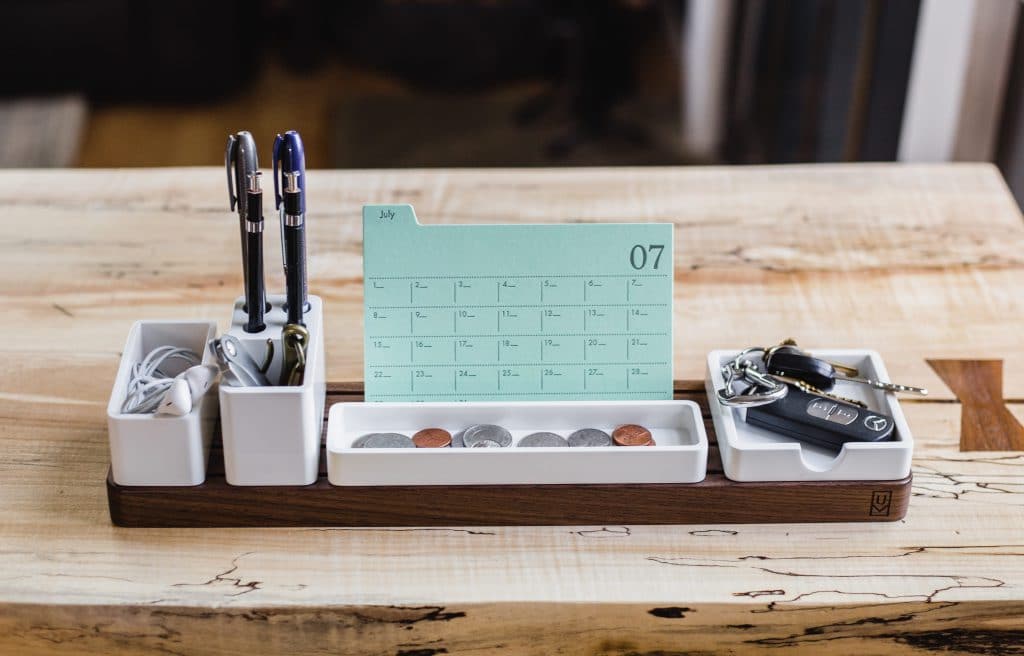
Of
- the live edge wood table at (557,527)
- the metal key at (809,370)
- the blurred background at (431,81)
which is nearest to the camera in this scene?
the live edge wood table at (557,527)

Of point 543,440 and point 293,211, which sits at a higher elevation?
point 293,211

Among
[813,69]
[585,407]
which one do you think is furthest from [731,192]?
[813,69]

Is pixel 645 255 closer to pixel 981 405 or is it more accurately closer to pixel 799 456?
pixel 799 456

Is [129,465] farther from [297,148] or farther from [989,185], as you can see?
[989,185]

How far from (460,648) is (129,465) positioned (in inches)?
12.7

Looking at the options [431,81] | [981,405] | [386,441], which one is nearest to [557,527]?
[386,441]

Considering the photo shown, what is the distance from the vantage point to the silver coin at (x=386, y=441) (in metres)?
1.07

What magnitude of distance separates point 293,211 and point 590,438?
0.33 m

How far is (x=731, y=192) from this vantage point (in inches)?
64.9

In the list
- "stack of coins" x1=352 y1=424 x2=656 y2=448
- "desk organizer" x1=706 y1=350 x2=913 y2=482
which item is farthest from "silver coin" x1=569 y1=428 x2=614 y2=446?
"desk organizer" x1=706 y1=350 x2=913 y2=482

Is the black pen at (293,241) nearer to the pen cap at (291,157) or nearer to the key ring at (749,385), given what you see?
the pen cap at (291,157)

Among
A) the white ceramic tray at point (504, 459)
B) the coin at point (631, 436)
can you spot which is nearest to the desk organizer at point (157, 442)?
the white ceramic tray at point (504, 459)

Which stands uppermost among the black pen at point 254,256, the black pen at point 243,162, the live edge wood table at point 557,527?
the black pen at point 243,162

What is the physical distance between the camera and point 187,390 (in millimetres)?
994
